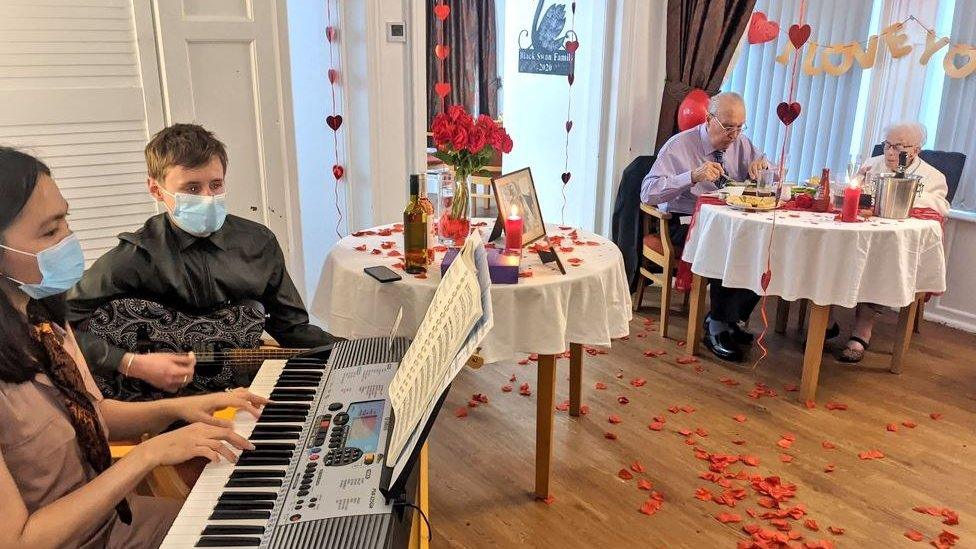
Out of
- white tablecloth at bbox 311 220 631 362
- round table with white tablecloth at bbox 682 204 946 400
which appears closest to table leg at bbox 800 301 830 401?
round table with white tablecloth at bbox 682 204 946 400

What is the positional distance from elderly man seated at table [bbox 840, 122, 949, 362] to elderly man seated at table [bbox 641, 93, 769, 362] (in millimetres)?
486

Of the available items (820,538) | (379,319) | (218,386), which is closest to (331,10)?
(379,319)

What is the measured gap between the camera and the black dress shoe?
11.5 ft

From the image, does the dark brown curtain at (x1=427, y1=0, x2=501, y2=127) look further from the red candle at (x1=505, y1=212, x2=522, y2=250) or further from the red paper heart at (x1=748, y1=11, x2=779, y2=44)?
the red candle at (x1=505, y1=212, x2=522, y2=250)

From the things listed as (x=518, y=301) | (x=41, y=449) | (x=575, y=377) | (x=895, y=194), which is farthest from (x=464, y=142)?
(x=895, y=194)

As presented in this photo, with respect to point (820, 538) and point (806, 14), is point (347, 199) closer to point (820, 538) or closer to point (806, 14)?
point (820, 538)

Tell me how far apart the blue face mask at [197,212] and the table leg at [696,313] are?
2.31 meters

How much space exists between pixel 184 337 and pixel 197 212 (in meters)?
0.32

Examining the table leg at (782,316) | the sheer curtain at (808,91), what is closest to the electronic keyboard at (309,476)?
the table leg at (782,316)

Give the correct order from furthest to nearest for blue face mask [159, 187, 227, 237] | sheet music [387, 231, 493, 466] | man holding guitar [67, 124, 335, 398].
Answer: blue face mask [159, 187, 227, 237] → man holding guitar [67, 124, 335, 398] → sheet music [387, 231, 493, 466]

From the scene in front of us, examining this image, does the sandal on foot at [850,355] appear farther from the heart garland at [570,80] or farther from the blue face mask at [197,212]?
the blue face mask at [197,212]

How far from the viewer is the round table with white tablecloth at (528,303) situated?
6.91ft

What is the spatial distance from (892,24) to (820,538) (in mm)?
3087

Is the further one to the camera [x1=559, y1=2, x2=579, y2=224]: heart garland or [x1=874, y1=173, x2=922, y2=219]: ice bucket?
[x1=559, y1=2, x2=579, y2=224]: heart garland
